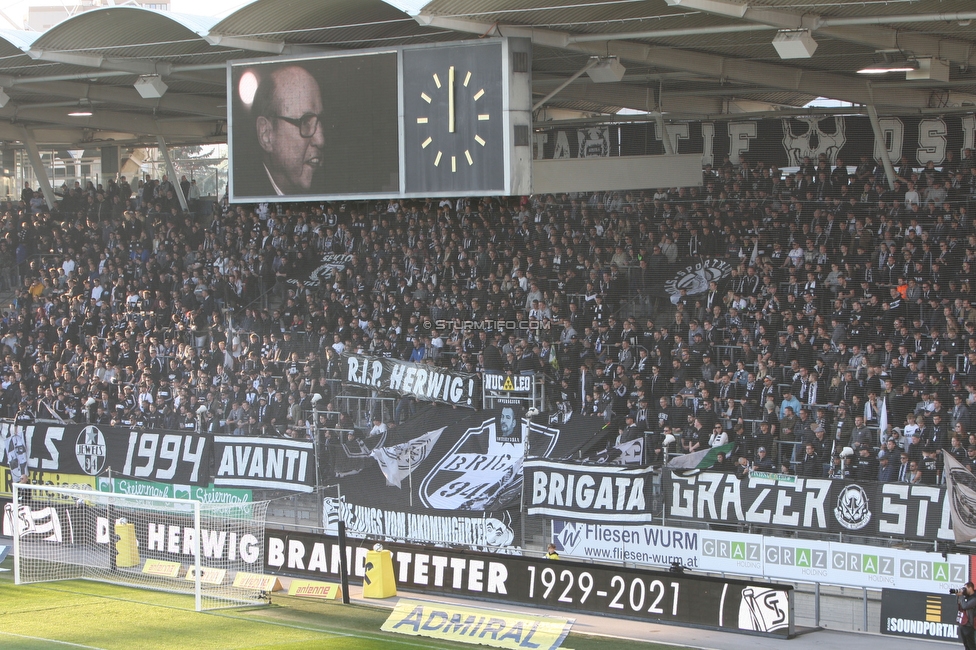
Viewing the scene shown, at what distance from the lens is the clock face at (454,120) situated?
15039 millimetres

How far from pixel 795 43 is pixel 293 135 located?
21.6ft

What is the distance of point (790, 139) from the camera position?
24.9 meters

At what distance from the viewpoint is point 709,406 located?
18.5 meters

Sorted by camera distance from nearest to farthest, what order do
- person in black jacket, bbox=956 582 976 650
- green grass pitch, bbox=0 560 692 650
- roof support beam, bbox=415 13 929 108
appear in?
person in black jacket, bbox=956 582 976 650, green grass pitch, bbox=0 560 692 650, roof support beam, bbox=415 13 929 108

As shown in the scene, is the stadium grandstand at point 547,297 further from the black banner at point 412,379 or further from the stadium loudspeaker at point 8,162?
the stadium loudspeaker at point 8,162

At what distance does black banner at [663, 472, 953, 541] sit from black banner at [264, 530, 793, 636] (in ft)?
4.62

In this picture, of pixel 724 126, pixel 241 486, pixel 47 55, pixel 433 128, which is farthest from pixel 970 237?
pixel 47 55

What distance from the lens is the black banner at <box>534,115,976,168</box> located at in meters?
23.6

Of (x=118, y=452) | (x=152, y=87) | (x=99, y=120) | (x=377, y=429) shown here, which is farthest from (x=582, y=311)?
(x=99, y=120)

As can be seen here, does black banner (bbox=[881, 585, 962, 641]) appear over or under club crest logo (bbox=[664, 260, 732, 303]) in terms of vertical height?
under

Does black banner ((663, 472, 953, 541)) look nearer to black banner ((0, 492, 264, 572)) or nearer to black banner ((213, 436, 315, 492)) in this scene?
black banner ((213, 436, 315, 492))

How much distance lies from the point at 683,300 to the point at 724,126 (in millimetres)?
5792

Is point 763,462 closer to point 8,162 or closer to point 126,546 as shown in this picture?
point 126,546

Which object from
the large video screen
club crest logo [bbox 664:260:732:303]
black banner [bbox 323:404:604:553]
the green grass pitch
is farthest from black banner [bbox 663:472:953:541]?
the large video screen
